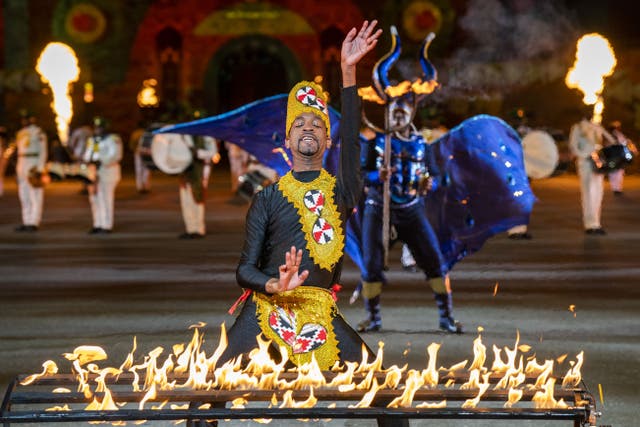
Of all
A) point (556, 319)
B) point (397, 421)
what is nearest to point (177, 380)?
point (397, 421)

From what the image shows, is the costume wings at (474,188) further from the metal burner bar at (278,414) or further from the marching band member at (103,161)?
the marching band member at (103,161)

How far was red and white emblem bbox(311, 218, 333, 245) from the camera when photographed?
521 cm

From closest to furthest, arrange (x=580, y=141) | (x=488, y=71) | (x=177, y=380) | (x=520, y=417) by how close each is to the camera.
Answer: (x=520, y=417), (x=177, y=380), (x=580, y=141), (x=488, y=71)

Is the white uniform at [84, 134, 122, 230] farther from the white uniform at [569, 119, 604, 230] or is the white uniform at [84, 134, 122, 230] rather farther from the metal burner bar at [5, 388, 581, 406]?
the metal burner bar at [5, 388, 581, 406]

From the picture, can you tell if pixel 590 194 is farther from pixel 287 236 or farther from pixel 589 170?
pixel 287 236

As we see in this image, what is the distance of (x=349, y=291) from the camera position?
12.8 m

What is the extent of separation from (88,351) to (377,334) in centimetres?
537

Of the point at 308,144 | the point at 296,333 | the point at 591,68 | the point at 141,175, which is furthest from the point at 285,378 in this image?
the point at 141,175

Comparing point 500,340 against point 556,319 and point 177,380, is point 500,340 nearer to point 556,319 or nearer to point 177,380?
point 556,319

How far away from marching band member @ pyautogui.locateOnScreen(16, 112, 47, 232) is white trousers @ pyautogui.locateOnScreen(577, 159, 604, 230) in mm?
8060

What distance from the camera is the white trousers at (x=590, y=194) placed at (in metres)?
18.8

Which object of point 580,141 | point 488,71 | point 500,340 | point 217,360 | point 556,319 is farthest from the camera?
point 488,71

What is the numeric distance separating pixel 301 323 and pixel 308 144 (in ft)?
2.27

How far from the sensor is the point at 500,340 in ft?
32.4
